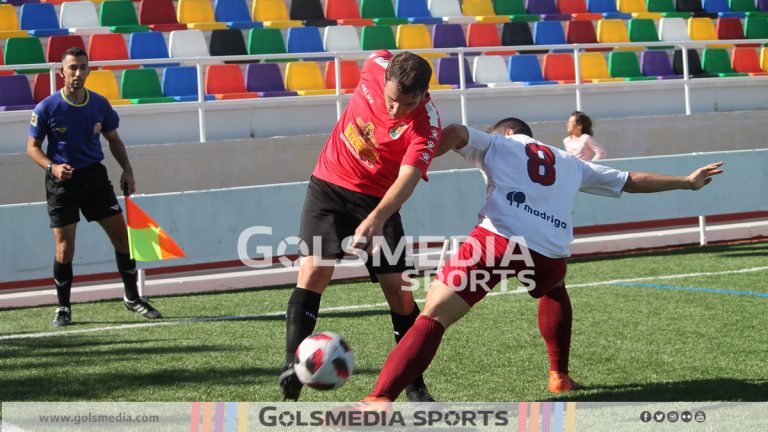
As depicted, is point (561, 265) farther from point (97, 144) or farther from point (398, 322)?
point (97, 144)

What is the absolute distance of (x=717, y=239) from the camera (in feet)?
45.1

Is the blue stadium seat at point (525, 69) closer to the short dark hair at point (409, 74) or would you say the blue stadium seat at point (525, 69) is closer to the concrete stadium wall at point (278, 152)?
the concrete stadium wall at point (278, 152)

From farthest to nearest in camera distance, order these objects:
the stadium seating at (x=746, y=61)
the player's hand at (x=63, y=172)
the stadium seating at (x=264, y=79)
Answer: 1. the stadium seating at (x=746, y=61)
2. the stadium seating at (x=264, y=79)
3. the player's hand at (x=63, y=172)

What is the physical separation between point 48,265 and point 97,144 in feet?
7.94

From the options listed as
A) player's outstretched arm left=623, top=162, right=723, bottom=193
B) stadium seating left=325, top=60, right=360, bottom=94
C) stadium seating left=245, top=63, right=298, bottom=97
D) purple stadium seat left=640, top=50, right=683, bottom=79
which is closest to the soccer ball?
player's outstretched arm left=623, top=162, right=723, bottom=193

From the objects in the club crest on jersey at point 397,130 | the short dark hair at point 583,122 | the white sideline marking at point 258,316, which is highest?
the club crest on jersey at point 397,130

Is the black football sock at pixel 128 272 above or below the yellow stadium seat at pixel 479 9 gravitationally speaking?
below

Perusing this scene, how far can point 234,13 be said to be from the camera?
16.5 metres

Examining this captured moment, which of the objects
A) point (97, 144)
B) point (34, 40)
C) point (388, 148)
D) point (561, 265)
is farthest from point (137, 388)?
point (34, 40)

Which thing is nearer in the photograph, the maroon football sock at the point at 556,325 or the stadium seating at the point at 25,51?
the maroon football sock at the point at 556,325

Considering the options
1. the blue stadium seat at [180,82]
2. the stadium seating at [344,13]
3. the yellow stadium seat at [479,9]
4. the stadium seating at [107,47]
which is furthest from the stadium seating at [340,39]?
the stadium seating at [107,47]

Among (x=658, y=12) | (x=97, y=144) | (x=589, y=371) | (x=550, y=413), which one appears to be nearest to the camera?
(x=550, y=413)

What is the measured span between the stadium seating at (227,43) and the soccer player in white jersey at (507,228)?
10402 mm

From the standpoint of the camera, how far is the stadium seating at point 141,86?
13859 mm
